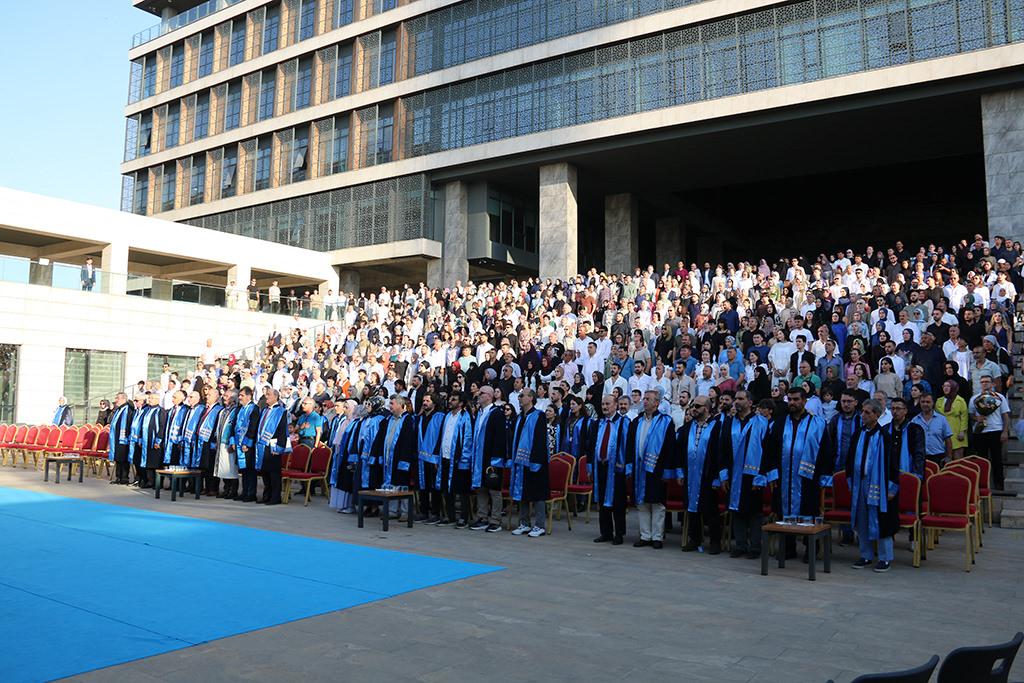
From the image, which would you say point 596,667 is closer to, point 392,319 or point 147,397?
point 147,397

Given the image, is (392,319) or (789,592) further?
(392,319)

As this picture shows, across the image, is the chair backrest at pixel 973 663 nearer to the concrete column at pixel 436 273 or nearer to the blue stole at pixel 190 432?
the blue stole at pixel 190 432

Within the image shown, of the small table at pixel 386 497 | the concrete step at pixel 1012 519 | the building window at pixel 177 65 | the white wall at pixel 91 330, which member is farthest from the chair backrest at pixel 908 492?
the building window at pixel 177 65

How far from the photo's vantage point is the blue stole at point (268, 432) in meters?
14.0

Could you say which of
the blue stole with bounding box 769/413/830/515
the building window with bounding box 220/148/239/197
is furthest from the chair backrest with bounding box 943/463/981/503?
the building window with bounding box 220/148/239/197

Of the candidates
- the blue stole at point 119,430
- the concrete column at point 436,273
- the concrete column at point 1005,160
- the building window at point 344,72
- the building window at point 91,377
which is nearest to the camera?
the blue stole at point 119,430

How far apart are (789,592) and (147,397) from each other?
14316mm

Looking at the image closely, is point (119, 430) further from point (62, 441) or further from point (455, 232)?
point (455, 232)

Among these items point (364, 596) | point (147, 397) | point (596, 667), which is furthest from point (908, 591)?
point (147, 397)

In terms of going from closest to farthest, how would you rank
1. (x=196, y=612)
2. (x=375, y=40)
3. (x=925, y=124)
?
(x=196, y=612)
(x=925, y=124)
(x=375, y=40)

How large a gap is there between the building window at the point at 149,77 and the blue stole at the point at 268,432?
135 feet

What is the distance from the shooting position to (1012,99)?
78.0 feet

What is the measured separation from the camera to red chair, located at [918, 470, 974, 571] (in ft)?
28.5

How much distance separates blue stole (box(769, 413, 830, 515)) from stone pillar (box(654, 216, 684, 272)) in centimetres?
2987
